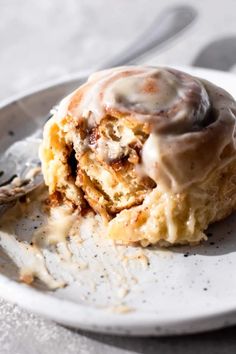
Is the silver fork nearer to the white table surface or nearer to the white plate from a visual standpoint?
the white table surface

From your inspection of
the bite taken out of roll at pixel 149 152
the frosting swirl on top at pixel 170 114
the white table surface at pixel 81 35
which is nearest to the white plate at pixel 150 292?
the bite taken out of roll at pixel 149 152

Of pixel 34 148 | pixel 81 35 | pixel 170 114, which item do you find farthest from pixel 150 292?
pixel 81 35

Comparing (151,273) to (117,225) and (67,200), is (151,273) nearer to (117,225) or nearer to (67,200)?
(117,225)

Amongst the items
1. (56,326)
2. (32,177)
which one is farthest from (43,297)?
(32,177)

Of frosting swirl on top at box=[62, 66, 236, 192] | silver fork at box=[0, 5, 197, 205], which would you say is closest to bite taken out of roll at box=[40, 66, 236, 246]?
frosting swirl on top at box=[62, 66, 236, 192]

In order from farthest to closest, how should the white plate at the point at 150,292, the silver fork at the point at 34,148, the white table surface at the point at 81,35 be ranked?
the white table surface at the point at 81,35, the silver fork at the point at 34,148, the white plate at the point at 150,292

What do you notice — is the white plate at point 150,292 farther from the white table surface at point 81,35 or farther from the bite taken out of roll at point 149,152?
the white table surface at point 81,35

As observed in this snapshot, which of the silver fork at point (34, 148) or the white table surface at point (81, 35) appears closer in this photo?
the silver fork at point (34, 148)
